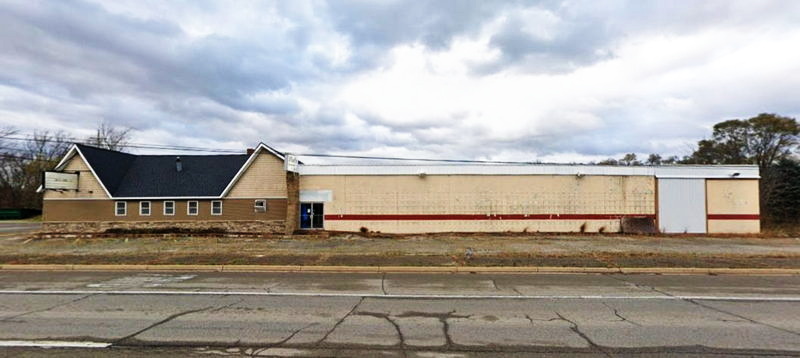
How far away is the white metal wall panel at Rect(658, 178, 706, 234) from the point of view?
25234mm

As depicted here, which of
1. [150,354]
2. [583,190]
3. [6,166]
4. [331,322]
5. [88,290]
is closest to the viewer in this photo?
[150,354]

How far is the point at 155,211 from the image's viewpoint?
27078mm

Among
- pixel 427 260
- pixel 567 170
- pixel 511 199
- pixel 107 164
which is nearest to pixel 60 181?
pixel 107 164

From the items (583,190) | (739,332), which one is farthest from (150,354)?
(583,190)

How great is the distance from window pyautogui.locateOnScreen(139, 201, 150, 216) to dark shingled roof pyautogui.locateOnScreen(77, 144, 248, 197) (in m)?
0.50

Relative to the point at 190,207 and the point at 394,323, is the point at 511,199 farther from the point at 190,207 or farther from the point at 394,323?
the point at 394,323

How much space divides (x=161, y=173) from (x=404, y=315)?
90.5 ft

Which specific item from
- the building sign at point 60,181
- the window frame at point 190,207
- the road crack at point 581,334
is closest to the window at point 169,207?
the window frame at point 190,207

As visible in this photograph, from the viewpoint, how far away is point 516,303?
308 inches

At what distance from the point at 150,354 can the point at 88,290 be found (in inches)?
217

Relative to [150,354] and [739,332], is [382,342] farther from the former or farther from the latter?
[739,332]

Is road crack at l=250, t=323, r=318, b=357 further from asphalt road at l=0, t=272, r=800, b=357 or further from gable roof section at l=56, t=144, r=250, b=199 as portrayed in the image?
gable roof section at l=56, t=144, r=250, b=199

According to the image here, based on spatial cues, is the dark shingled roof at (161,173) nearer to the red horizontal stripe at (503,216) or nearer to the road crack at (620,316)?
the red horizontal stripe at (503,216)

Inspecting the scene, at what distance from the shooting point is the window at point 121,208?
27.0 meters
